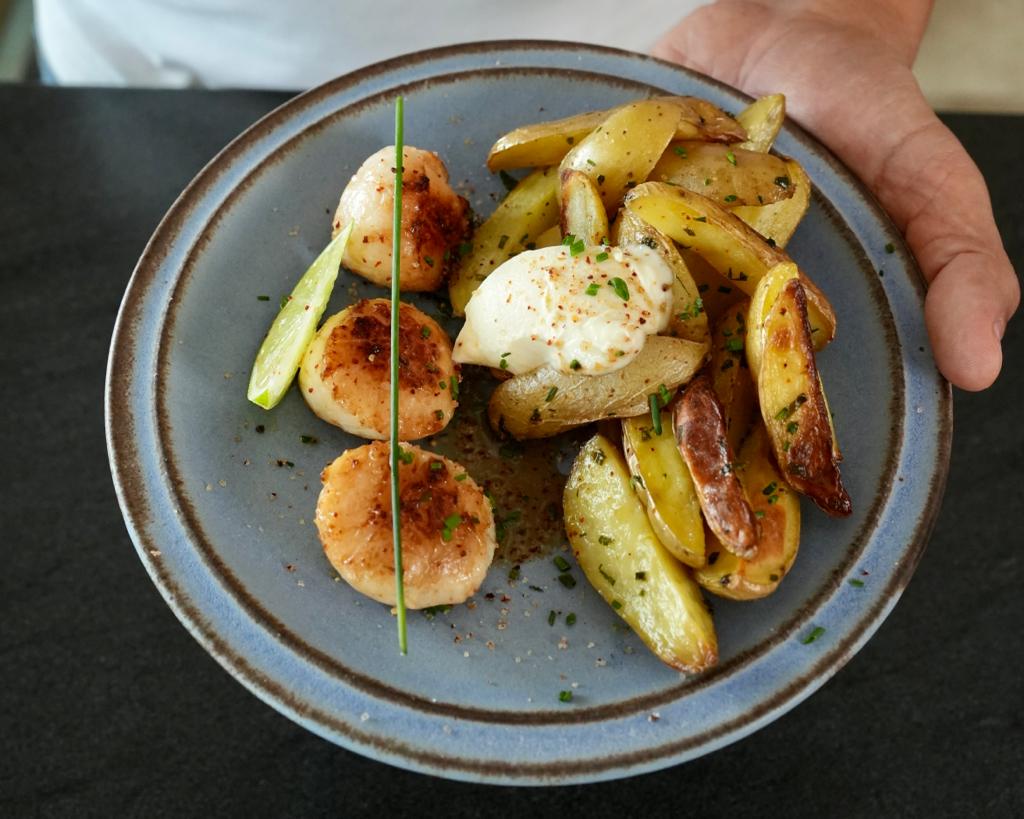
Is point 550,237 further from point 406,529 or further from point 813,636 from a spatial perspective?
point 813,636

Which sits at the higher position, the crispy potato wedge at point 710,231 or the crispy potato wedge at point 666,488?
the crispy potato wedge at point 710,231

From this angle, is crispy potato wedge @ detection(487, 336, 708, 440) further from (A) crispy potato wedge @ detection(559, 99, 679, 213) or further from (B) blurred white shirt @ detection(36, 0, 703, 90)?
(B) blurred white shirt @ detection(36, 0, 703, 90)

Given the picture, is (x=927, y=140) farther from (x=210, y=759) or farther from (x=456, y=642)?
(x=210, y=759)

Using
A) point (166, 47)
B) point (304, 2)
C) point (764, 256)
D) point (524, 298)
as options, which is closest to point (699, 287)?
point (764, 256)

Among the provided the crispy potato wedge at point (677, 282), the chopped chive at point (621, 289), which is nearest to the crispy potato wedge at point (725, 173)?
the crispy potato wedge at point (677, 282)

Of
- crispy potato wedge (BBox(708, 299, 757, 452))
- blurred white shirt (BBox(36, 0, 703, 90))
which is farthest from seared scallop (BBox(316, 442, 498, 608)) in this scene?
blurred white shirt (BBox(36, 0, 703, 90))

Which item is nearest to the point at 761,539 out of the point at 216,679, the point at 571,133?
the point at 571,133

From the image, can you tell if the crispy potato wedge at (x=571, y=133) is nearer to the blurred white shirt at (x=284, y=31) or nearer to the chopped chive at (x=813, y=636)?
the blurred white shirt at (x=284, y=31)
